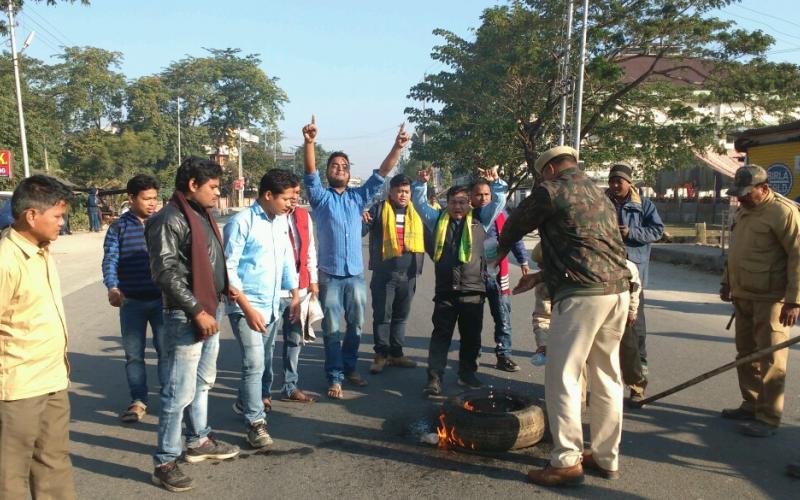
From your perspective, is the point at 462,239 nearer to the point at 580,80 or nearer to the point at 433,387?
the point at 433,387

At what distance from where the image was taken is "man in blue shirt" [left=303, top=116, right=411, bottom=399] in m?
5.60

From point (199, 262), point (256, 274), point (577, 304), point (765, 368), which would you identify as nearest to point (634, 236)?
point (765, 368)

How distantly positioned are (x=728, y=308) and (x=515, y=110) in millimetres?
16084

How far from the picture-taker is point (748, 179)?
4672 mm

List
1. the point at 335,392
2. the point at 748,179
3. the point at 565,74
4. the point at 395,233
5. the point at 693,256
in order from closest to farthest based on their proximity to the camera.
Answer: the point at 748,179 → the point at 335,392 → the point at 395,233 → the point at 693,256 → the point at 565,74

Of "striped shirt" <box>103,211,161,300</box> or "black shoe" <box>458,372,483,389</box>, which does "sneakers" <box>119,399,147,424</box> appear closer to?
"striped shirt" <box>103,211,161,300</box>

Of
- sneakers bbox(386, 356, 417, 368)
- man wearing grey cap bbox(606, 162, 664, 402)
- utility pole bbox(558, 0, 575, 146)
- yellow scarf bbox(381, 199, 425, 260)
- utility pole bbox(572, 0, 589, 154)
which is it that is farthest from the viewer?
utility pole bbox(558, 0, 575, 146)

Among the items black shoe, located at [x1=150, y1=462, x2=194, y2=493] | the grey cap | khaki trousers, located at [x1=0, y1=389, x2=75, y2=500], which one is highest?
the grey cap

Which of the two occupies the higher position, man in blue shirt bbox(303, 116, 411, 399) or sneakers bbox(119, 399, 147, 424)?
man in blue shirt bbox(303, 116, 411, 399)

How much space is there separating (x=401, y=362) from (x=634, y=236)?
261 cm

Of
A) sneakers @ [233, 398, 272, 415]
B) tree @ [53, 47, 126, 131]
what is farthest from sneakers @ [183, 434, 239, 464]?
tree @ [53, 47, 126, 131]

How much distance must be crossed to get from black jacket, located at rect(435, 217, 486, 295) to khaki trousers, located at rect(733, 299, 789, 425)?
207cm

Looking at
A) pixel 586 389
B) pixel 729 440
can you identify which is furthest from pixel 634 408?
pixel 729 440

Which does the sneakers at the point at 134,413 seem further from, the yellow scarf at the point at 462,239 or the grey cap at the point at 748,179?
the grey cap at the point at 748,179
